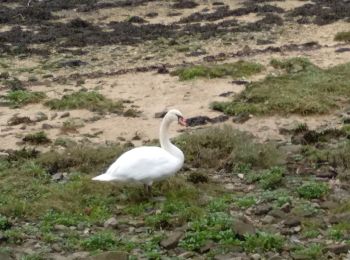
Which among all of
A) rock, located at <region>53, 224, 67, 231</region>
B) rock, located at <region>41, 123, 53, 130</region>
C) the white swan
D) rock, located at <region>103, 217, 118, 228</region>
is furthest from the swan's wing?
rock, located at <region>41, 123, 53, 130</region>

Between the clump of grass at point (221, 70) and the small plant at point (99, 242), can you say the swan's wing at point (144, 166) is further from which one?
the clump of grass at point (221, 70)

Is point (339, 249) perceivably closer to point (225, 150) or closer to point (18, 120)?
point (225, 150)

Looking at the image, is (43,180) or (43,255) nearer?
(43,255)

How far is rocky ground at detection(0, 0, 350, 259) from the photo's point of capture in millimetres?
8023

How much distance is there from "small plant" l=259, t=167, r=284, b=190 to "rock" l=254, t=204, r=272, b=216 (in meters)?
0.88

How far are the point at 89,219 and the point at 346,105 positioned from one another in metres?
6.90

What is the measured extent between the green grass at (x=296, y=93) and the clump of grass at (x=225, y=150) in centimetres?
190

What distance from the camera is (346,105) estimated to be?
14203mm

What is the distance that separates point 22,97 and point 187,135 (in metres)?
4.85

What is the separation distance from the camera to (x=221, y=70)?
17016mm

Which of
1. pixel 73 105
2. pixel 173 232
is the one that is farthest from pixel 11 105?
pixel 173 232

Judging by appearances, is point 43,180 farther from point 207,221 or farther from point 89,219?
point 207,221

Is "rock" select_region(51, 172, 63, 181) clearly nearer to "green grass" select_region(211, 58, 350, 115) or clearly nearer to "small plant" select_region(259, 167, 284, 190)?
"small plant" select_region(259, 167, 284, 190)

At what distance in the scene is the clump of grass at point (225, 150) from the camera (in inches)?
423
